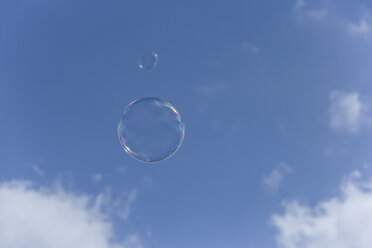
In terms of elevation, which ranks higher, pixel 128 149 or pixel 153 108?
pixel 153 108

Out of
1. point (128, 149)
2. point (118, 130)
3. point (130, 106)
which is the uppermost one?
point (130, 106)

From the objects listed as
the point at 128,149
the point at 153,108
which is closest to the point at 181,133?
the point at 153,108

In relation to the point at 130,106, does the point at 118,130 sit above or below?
below

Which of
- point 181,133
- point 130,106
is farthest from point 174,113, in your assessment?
Answer: point 130,106

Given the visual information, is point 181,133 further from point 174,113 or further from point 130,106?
point 130,106

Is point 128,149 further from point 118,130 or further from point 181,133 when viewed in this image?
point 181,133

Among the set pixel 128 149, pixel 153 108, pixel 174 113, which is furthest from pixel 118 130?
pixel 174 113

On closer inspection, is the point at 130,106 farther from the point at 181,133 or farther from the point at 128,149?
the point at 181,133
